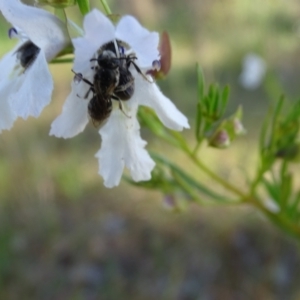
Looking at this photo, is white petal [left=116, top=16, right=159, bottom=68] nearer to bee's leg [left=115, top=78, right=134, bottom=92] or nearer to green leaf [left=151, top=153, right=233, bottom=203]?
bee's leg [left=115, top=78, right=134, bottom=92]

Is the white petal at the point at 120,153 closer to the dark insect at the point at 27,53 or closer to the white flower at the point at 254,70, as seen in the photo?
the dark insect at the point at 27,53

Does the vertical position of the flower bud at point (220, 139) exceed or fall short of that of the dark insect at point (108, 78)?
it falls short

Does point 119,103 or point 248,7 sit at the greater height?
point 119,103

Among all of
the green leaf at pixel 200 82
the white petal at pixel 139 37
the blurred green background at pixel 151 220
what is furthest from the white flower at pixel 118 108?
the blurred green background at pixel 151 220

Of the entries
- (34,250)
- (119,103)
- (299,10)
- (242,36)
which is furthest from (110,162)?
(299,10)

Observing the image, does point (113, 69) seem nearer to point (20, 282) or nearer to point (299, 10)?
point (20, 282)

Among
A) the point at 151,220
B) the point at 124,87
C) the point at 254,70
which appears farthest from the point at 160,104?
the point at 254,70
